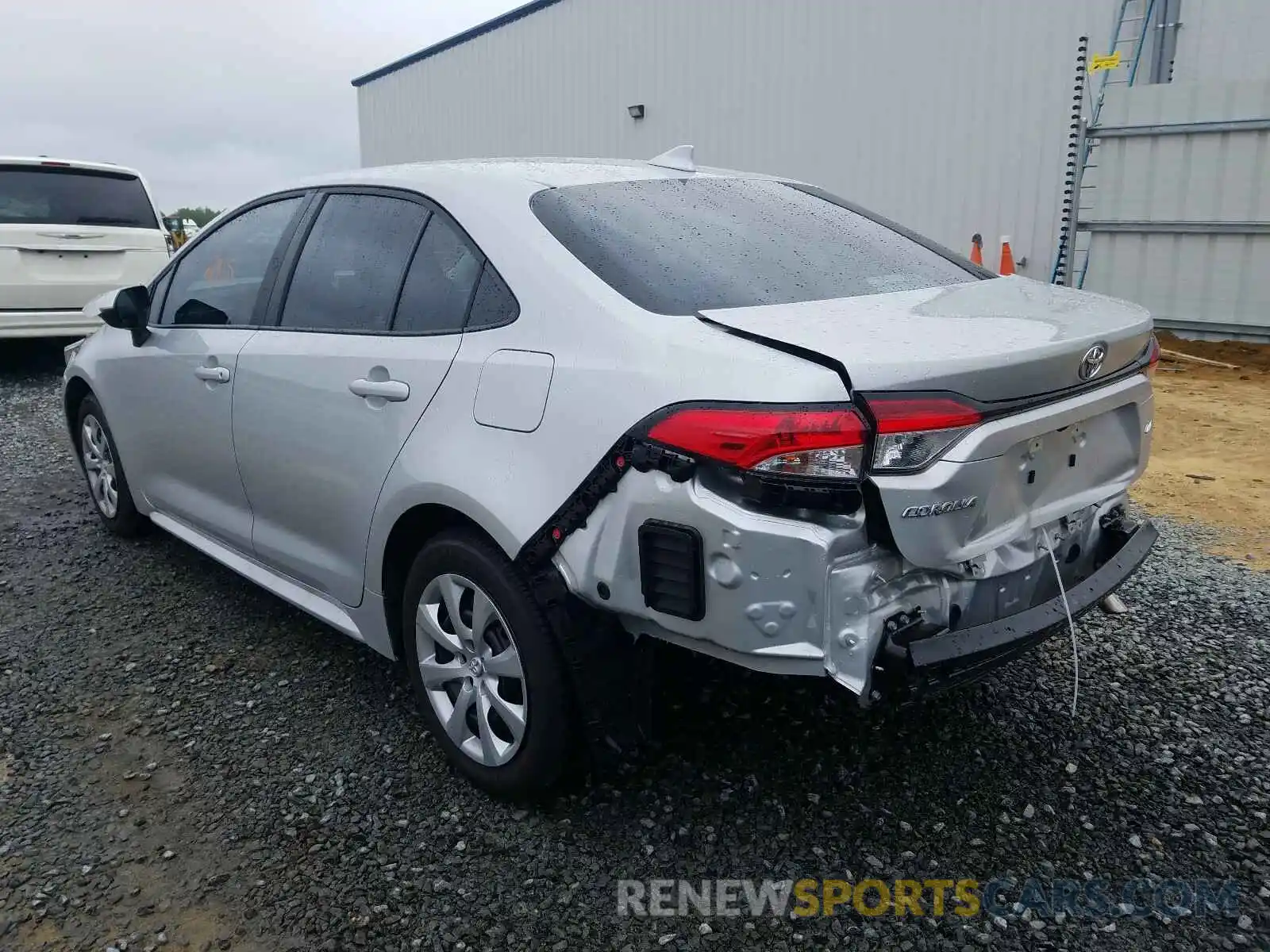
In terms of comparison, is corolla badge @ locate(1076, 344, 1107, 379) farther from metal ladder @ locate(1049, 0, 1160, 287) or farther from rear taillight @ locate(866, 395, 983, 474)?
metal ladder @ locate(1049, 0, 1160, 287)

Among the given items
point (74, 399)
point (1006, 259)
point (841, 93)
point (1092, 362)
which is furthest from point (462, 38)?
Result: point (1092, 362)

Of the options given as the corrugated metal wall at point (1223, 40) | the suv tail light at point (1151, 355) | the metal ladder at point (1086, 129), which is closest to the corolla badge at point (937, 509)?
the suv tail light at point (1151, 355)

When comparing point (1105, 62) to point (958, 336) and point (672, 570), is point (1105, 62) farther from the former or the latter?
point (672, 570)

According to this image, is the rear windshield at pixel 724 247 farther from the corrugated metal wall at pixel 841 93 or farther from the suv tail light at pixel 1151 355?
the corrugated metal wall at pixel 841 93

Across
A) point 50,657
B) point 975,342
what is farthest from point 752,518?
point 50,657

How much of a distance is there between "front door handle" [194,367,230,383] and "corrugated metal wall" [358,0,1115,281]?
8.89 metres

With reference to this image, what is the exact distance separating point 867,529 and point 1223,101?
8.55m

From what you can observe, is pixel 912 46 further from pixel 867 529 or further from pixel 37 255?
pixel 867 529

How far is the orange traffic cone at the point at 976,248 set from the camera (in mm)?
10219

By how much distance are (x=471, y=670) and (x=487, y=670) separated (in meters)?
0.08

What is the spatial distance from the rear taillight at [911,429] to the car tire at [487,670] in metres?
0.87

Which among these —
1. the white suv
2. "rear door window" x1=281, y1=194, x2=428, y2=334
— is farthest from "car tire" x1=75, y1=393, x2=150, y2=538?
the white suv

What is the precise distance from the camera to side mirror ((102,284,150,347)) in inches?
154

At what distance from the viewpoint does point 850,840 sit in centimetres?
245
